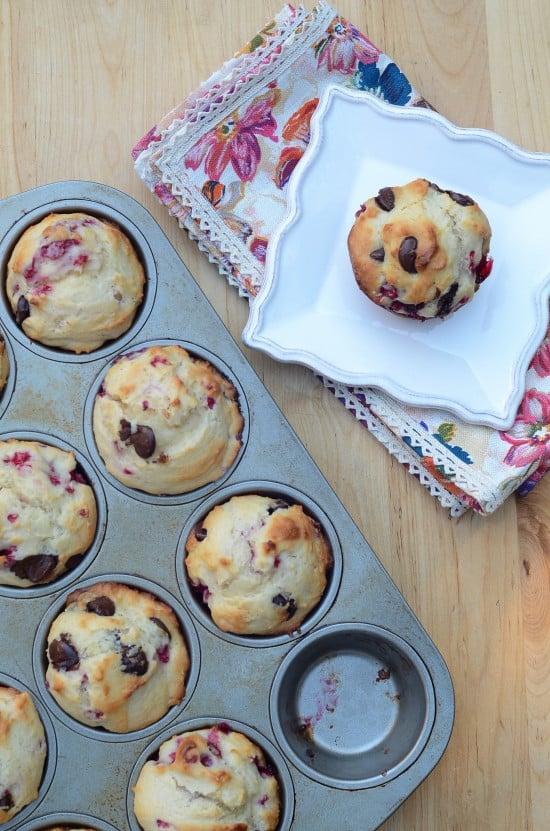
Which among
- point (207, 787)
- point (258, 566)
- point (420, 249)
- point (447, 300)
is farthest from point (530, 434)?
point (207, 787)

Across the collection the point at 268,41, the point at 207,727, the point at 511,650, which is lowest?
the point at 511,650

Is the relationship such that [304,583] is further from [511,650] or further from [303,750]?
[511,650]

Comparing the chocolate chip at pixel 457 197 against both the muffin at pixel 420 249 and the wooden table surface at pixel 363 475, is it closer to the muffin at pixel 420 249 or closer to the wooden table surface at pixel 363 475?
the muffin at pixel 420 249

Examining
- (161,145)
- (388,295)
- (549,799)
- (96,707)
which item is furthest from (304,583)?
(161,145)

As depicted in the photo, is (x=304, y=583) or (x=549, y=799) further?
(x=549, y=799)

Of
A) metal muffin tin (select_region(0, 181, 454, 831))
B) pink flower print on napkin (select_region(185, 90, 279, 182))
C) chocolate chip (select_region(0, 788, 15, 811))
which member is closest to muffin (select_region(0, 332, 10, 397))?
metal muffin tin (select_region(0, 181, 454, 831))

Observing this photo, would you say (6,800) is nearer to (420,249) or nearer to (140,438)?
(140,438)

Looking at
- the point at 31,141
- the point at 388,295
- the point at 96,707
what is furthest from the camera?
the point at 31,141

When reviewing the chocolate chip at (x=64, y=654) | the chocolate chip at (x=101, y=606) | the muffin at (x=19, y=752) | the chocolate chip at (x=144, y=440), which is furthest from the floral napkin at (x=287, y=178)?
the muffin at (x=19, y=752)
